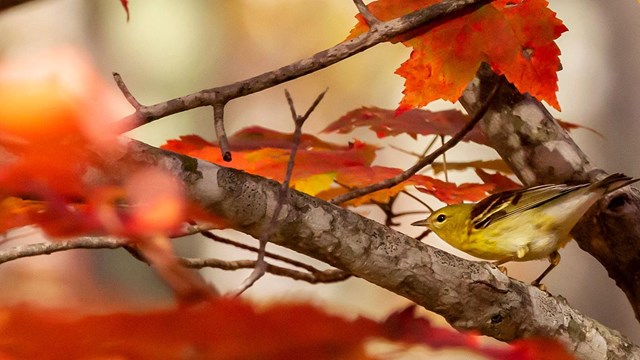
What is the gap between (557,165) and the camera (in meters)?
0.73

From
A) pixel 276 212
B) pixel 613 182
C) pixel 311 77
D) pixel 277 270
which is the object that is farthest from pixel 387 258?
pixel 311 77

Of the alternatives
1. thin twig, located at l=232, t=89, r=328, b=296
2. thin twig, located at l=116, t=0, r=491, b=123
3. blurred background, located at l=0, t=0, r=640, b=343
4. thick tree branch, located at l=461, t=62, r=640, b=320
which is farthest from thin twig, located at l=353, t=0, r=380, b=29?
blurred background, located at l=0, t=0, r=640, b=343

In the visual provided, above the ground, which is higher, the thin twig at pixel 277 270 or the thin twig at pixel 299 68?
the thin twig at pixel 299 68

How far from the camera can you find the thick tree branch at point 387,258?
1.40ft

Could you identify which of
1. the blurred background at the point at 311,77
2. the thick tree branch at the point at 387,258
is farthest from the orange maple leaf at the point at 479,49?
the blurred background at the point at 311,77

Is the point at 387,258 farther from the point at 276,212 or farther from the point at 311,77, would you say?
the point at 311,77

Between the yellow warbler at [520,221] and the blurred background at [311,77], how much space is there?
891 millimetres

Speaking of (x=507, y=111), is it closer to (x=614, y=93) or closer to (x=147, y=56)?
(x=614, y=93)

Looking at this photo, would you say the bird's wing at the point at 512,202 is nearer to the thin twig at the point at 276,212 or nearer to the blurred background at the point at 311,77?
the thin twig at the point at 276,212

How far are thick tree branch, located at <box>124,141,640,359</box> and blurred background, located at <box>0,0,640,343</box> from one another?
129 cm

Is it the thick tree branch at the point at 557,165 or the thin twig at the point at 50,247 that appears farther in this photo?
the thick tree branch at the point at 557,165

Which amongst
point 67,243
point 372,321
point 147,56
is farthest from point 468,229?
point 147,56

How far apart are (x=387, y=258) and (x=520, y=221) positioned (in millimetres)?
443

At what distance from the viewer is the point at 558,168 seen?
729 mm
